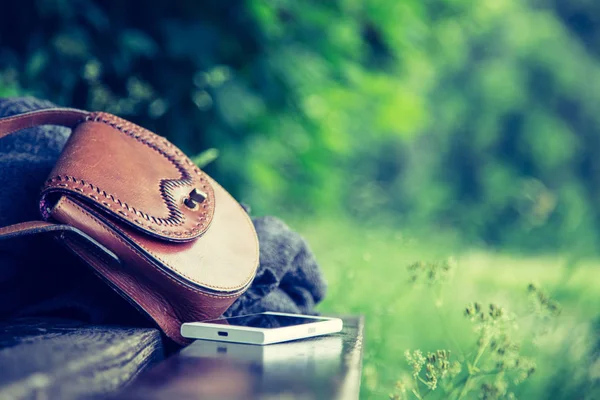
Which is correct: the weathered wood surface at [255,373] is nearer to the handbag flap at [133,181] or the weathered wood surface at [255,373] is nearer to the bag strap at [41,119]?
the handbag flap at [133,181]

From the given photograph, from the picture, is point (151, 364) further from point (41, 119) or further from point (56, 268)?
point (41, 119)

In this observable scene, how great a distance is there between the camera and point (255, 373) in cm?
100

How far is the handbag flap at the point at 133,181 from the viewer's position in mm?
1282

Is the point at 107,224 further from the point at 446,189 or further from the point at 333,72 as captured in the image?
the point at 446,189

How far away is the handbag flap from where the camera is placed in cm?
128

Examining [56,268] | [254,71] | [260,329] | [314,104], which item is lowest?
[260,329]

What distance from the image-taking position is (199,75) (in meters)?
3.28

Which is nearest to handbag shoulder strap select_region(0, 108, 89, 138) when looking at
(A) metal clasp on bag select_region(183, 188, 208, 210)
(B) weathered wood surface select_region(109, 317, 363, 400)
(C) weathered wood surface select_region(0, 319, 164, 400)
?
(A) metal clasp on bag select_region(183, 188, 208, 210)

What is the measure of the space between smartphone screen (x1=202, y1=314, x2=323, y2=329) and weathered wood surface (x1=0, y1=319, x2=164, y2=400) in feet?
0.46

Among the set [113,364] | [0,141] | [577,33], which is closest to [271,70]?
[0,141]

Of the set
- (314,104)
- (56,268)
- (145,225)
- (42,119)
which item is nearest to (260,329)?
(145,225)

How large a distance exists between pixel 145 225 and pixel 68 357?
38 cm

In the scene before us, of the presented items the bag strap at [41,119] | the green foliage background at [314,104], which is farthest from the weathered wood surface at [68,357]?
the green foliage background at [314,104]

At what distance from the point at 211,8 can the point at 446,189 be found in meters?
13.0
